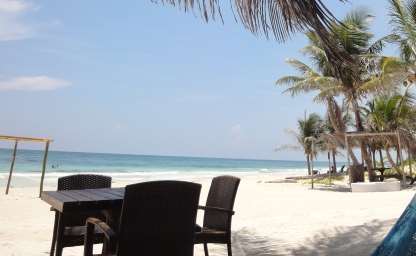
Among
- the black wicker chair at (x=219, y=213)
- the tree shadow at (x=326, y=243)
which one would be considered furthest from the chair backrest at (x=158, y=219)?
the tree shadow at (x=326, y=243)

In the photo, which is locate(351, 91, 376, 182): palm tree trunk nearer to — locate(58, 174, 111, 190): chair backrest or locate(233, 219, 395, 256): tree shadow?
locate(233, 219, 395, 256): tree shadow

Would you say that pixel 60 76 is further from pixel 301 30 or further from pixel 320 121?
pixel 301 30

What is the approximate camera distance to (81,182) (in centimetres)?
383

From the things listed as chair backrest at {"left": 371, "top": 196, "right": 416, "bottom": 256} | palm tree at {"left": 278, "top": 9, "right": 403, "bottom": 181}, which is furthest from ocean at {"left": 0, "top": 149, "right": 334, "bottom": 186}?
chair backrest at {"left": 371, "top": 196, "right": 416, "bottom": 256}

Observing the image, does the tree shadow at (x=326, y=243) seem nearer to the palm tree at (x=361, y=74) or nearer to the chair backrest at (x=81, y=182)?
the chair backrest at (x=81, y=182)

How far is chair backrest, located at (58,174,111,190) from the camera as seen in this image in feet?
12.3

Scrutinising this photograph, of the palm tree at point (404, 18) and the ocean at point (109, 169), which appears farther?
the ocean at point (109, 169)

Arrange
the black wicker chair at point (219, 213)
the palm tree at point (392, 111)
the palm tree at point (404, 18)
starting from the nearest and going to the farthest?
1. the black wicker chair at point (219, 213)
2. the palm tree at point (404, 18)
3. the palm tree at point (392, 111)

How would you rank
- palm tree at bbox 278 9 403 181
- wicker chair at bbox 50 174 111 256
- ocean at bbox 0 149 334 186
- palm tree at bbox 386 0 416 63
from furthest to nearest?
1. ocean at bbox 0 149 334 186
2. palm tree at bbox 278 9 403 181
3. palm tree at bbox 386 0 416 63
4. wicker chair at bbox 50 174 111 256

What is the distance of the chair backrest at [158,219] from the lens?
2.17 meters

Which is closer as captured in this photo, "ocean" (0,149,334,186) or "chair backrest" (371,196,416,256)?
"chair backrest" (371,196,416,256)

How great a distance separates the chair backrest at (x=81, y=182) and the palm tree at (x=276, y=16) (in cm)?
183

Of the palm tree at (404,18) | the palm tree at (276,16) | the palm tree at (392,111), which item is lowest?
the palm tree at (276,16)

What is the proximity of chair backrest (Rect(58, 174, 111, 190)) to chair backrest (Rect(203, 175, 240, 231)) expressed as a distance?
1220mm
